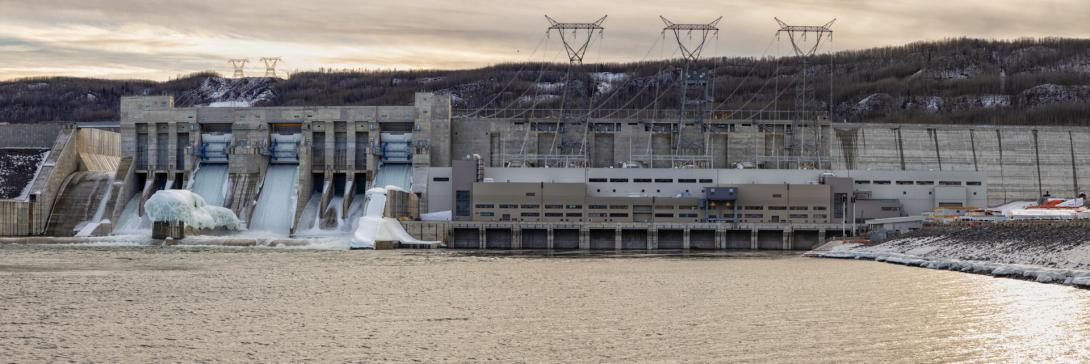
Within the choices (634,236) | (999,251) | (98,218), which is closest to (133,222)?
(98,218)

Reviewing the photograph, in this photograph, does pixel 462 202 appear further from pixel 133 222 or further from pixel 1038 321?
pixel 1038 321

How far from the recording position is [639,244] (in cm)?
11144

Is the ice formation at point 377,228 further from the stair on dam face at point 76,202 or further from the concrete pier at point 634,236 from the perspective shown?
the stair on dam face at point 76,202

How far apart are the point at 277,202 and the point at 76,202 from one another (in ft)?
60.8

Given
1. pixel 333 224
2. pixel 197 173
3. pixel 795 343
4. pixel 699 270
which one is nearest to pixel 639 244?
pixel 333 224

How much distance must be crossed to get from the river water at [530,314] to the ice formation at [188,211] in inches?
1132

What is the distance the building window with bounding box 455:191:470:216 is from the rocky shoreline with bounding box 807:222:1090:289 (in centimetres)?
3309

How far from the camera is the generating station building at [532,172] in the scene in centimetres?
11319

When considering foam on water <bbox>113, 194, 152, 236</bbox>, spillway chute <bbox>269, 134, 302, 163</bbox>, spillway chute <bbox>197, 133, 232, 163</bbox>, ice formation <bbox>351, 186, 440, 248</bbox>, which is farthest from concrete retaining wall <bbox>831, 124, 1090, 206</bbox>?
foam on water <bbox>113, 194, 152, 236</bbox>

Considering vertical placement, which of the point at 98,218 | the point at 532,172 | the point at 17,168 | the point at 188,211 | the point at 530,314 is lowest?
the point at 530,314

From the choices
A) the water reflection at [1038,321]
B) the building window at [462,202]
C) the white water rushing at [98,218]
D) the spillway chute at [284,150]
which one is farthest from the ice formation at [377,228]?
Result: the water reflection at [1038,321]

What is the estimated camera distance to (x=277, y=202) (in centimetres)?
12181

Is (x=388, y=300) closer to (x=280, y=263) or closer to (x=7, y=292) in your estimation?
(x=7, y=292)

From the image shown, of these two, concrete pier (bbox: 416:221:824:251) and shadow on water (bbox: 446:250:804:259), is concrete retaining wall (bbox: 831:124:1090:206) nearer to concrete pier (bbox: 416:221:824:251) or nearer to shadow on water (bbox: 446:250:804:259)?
concrete pier (bbox: 416:221:824:251)
